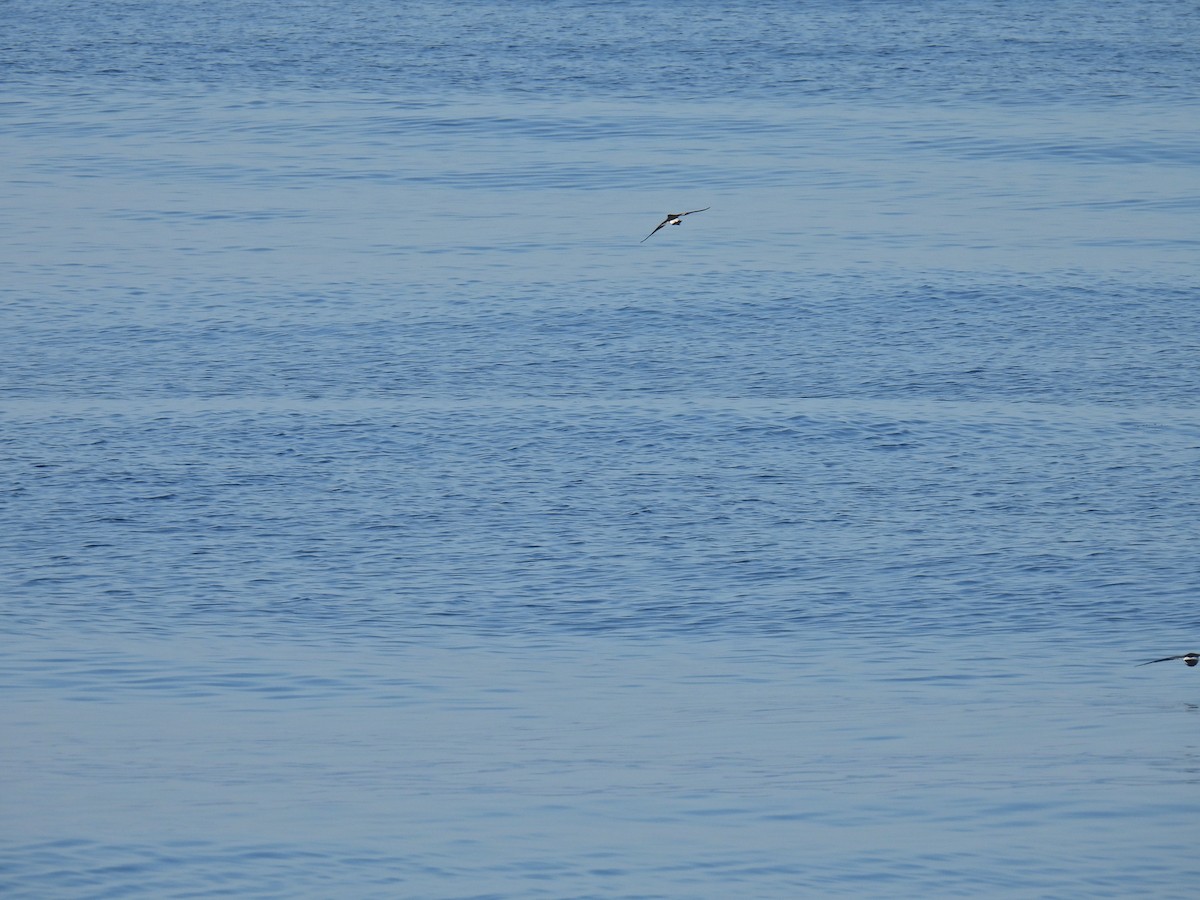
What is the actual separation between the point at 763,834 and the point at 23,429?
1963cm

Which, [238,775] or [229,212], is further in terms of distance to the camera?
[229,212]

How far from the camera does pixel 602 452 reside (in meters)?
34.7

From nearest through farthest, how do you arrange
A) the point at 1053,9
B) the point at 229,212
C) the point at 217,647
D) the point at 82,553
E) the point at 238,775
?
the point at 238,775, the point at 217,647, the point at 82,553, the point at 229,212, the point at 1053,9

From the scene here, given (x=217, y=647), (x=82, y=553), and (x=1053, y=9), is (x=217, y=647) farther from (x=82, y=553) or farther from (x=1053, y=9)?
(x=1053, y=9)

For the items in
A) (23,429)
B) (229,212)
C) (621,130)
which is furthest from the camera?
(621,130)

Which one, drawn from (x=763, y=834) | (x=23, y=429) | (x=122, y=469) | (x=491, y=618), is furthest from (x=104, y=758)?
(x=23, y=429)

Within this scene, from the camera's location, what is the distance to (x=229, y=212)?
169 feet

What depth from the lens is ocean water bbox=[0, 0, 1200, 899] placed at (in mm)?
22828

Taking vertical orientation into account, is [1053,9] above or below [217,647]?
above

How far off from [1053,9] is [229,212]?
99.7 ft

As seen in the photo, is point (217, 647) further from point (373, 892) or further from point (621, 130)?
point (621, 130)

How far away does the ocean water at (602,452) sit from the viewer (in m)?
22.8

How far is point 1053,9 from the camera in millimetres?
65000

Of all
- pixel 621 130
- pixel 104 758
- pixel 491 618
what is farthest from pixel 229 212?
pixel 104 758
